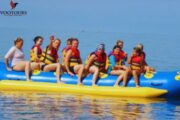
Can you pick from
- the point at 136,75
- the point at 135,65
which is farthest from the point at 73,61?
the point at 136,75

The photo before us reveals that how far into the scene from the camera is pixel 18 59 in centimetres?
1248

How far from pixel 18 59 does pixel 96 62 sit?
1.70 m

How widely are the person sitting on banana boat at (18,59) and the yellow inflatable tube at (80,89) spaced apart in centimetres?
29

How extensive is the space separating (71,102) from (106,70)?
5.64ft

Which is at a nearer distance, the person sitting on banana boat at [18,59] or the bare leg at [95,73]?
the bare leg at [95,73]

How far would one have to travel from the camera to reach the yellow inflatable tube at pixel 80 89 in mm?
11406

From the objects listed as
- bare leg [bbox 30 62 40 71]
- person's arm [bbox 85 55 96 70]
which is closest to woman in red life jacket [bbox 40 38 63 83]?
bare leg [bbox 30 62 40 71]

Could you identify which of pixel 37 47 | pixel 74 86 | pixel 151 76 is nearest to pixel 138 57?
pixel 151 76

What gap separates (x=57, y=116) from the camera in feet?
30.6

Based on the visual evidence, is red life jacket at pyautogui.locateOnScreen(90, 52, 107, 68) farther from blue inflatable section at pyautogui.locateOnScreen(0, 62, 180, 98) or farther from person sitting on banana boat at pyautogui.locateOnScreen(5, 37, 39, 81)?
person sitting on banana boat at pyautogui.locateOnScreen(5, 37, 39, 81)

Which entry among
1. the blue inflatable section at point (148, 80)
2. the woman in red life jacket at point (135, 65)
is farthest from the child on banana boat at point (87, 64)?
the blue inflatable section at point (148, 80)

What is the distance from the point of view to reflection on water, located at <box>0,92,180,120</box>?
9.45 meters

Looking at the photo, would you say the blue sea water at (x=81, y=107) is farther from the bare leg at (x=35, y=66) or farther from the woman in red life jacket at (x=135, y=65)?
the bare leg at (x=35, y=66)

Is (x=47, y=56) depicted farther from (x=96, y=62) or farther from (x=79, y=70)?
(x=96, y=62)
